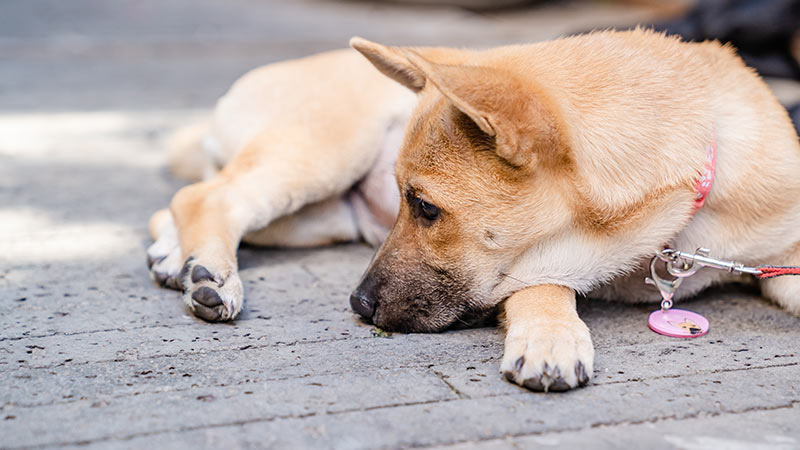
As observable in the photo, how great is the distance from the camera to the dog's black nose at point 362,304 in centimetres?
271

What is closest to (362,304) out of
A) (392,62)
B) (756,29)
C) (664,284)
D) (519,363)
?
(519,363)

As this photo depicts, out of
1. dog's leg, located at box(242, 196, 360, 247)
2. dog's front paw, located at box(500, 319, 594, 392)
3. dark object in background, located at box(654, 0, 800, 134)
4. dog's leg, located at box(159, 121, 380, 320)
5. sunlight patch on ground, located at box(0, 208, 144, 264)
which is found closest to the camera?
dog's front paw, located at box(500, 319, 594, 392)

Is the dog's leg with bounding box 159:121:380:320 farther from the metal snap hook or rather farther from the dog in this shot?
the metal snap hook

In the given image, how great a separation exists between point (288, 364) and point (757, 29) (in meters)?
4.94

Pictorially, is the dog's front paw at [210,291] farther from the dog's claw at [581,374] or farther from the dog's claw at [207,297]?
the dog's claw at [581,374]

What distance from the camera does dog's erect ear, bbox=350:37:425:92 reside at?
9.29 ft

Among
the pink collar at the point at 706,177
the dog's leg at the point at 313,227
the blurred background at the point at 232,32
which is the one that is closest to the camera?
the pink collar at the point at 706,177

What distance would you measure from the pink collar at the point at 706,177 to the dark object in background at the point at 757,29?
357cm

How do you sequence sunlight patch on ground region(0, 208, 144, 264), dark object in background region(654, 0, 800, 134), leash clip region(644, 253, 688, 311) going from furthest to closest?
dark object in background region(654, 0, 800, 134) → sunlight patch on ground region(0, 208, 144, 264) → leash clip region(644, 253, 688, 311)

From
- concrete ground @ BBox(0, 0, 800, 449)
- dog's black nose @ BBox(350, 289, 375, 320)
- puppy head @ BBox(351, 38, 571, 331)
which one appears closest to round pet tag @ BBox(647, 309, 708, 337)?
concrete ground @ BBox(0, 0, 800, 449)

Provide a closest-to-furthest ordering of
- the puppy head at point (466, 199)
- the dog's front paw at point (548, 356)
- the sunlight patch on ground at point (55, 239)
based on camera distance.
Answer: the dog's front paw at point (548, 356)
the puppy head at point (466, 199)
the sunlight patch on ground at point (55, 239)

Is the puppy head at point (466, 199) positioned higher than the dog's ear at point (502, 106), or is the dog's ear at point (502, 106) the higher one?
the dog's ear at point (502, 106)

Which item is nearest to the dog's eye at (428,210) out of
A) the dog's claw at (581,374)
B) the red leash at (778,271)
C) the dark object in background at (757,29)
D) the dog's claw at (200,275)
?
the dog's claw at (581,374)

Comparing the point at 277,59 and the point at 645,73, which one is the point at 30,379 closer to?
the point at 645,73
